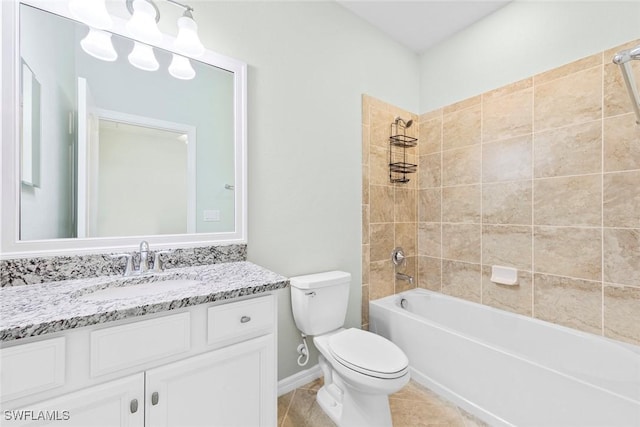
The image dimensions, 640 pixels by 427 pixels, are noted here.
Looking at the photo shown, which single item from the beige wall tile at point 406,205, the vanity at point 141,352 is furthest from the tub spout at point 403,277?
the vanity at point 141,352

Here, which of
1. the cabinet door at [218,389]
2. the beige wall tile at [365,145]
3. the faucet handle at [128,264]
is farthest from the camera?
the beige wall tile at [365,145]

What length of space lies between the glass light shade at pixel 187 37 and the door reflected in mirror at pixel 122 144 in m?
0.14

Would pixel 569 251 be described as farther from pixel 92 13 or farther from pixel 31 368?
pixel 92 13

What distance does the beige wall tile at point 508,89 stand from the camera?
1864 millimetres

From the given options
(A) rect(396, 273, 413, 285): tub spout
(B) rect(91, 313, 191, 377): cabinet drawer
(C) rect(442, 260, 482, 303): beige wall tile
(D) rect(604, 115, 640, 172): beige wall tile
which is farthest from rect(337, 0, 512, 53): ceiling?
(B) rect(91, 313, 191, 377): cabinet drawer

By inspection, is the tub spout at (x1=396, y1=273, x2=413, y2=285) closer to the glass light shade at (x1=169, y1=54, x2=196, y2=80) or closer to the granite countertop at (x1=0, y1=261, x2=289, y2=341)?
the granite countertop at (x1=0, y1=261, x2=289, y2=341)

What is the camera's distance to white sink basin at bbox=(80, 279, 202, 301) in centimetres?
103

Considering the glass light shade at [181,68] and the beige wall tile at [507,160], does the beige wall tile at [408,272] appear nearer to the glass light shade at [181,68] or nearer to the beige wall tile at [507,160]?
the beige wall tile at [507,160]

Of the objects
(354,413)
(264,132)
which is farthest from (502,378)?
(264,132)

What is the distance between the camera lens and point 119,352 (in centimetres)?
79

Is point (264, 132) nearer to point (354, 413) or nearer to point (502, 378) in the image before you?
point (354, 413)

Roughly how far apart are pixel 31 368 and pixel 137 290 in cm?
45

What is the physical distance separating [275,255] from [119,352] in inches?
37.7

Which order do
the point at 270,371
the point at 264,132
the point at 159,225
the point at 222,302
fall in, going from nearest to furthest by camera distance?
1. the point at 222,302
2. the point at 270,371
3. the point at 159,225
4. the point at 264,132
